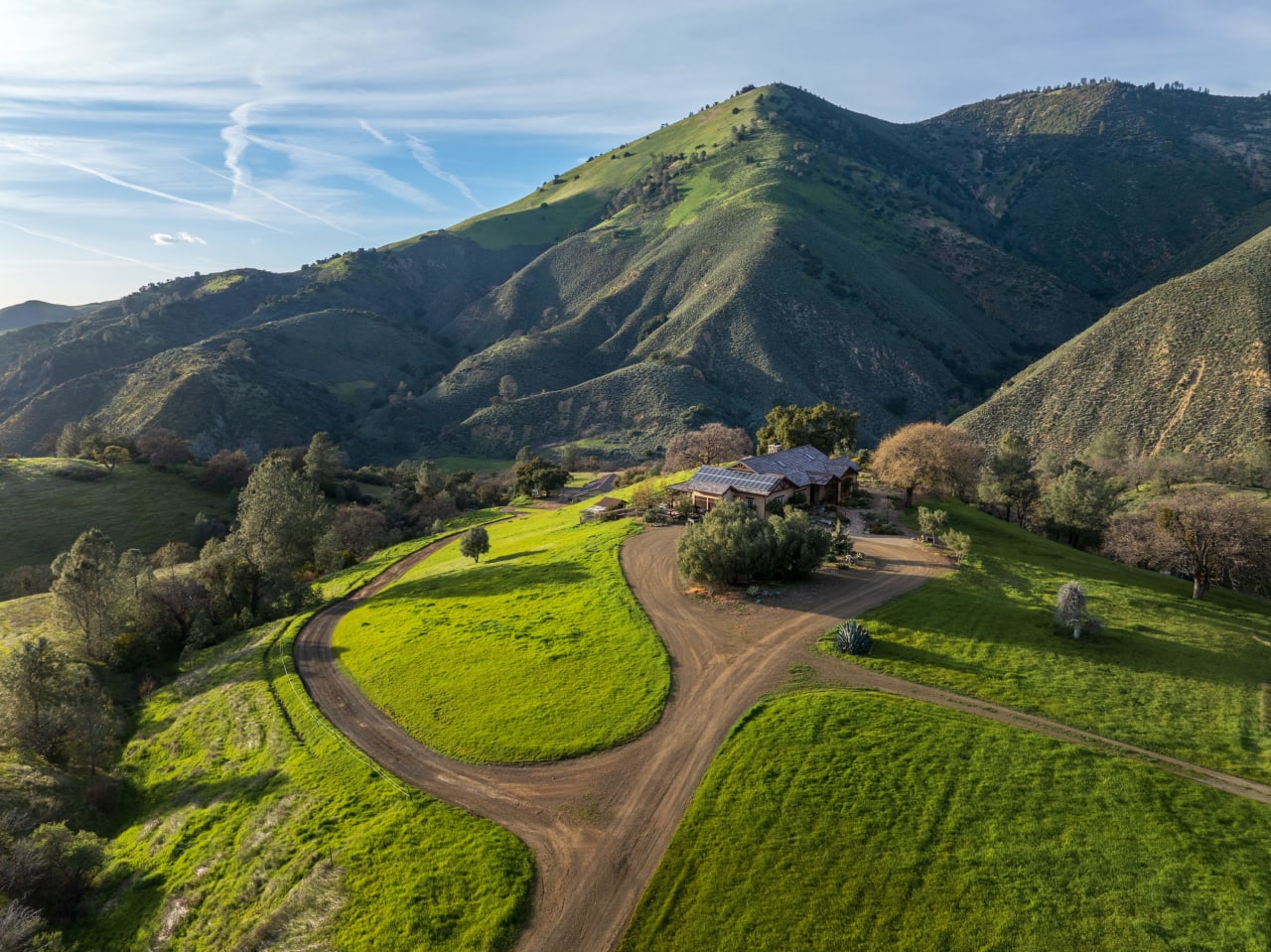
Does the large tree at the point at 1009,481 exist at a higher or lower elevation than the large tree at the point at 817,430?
lower

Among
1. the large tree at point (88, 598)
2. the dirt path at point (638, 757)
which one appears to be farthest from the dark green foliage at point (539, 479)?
the large tree at point (88, 598)

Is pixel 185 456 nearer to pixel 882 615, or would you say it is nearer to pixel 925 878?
pixel 882 615

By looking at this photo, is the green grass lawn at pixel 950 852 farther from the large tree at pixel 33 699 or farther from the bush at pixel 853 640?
the large tree at pixel 33 699

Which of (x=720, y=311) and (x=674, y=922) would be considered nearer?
(x=674, y=922)

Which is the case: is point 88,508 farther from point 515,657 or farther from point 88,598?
point 515,657

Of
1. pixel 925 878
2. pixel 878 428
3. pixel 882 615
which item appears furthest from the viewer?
pixel 878 428

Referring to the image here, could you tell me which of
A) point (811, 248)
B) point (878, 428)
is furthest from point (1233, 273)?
point (811, 248)

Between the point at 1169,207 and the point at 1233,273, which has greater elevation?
the point at 1169,207
